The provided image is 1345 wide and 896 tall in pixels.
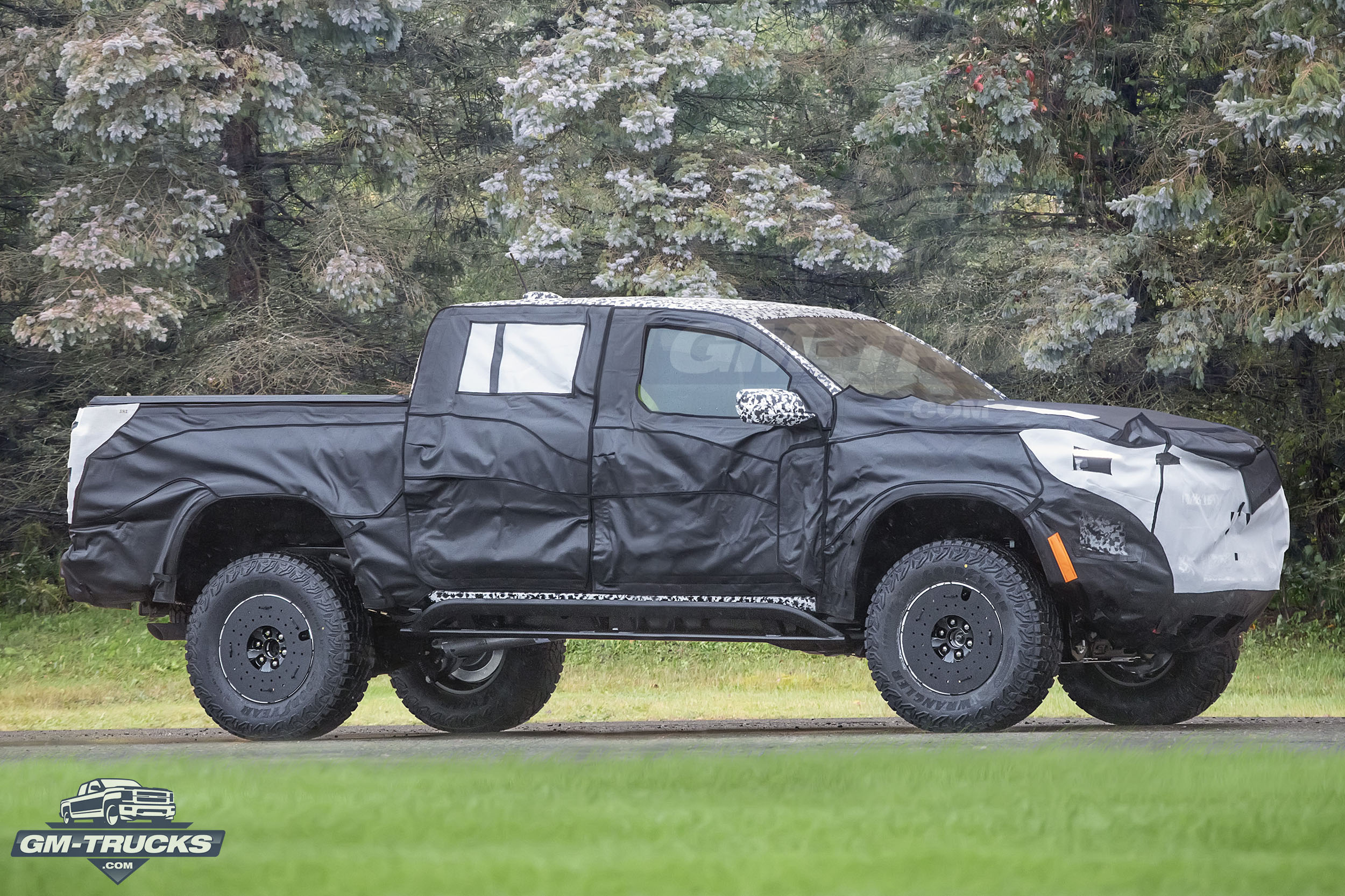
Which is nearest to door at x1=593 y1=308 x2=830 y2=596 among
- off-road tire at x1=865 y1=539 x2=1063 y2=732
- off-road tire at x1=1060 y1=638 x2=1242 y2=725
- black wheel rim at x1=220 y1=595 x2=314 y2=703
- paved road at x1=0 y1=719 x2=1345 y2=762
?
off-road tire at x1=865 y1=539 x2=1063 y2=732

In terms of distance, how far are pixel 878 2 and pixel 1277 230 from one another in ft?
25.4

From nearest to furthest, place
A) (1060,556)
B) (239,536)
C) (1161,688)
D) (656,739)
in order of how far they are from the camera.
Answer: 1. (1060,556)
2. (656,739)
3. (1161,688)
4. (239,536)

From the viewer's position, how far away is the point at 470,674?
36.2ft

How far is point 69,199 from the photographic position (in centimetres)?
1986

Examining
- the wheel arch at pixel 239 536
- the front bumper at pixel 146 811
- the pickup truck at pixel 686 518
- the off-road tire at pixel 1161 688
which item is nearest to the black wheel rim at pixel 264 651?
the pickup truck at pixel 686 518

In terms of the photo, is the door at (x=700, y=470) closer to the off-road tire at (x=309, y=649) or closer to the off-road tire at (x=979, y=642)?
the off-road tire at (x=979, y=642)

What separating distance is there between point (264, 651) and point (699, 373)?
2.89 meters

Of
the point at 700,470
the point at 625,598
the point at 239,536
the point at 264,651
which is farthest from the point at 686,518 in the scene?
the point at 239,536

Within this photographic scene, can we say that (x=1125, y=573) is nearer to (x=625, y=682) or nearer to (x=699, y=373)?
(x=699, y=373)

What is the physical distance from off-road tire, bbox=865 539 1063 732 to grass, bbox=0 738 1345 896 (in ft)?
2.82

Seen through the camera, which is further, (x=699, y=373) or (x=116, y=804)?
(x=699, y=373)

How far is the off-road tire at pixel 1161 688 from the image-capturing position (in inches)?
376

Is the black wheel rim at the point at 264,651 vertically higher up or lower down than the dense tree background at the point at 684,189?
lower down

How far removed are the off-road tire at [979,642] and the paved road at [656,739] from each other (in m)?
0.15
